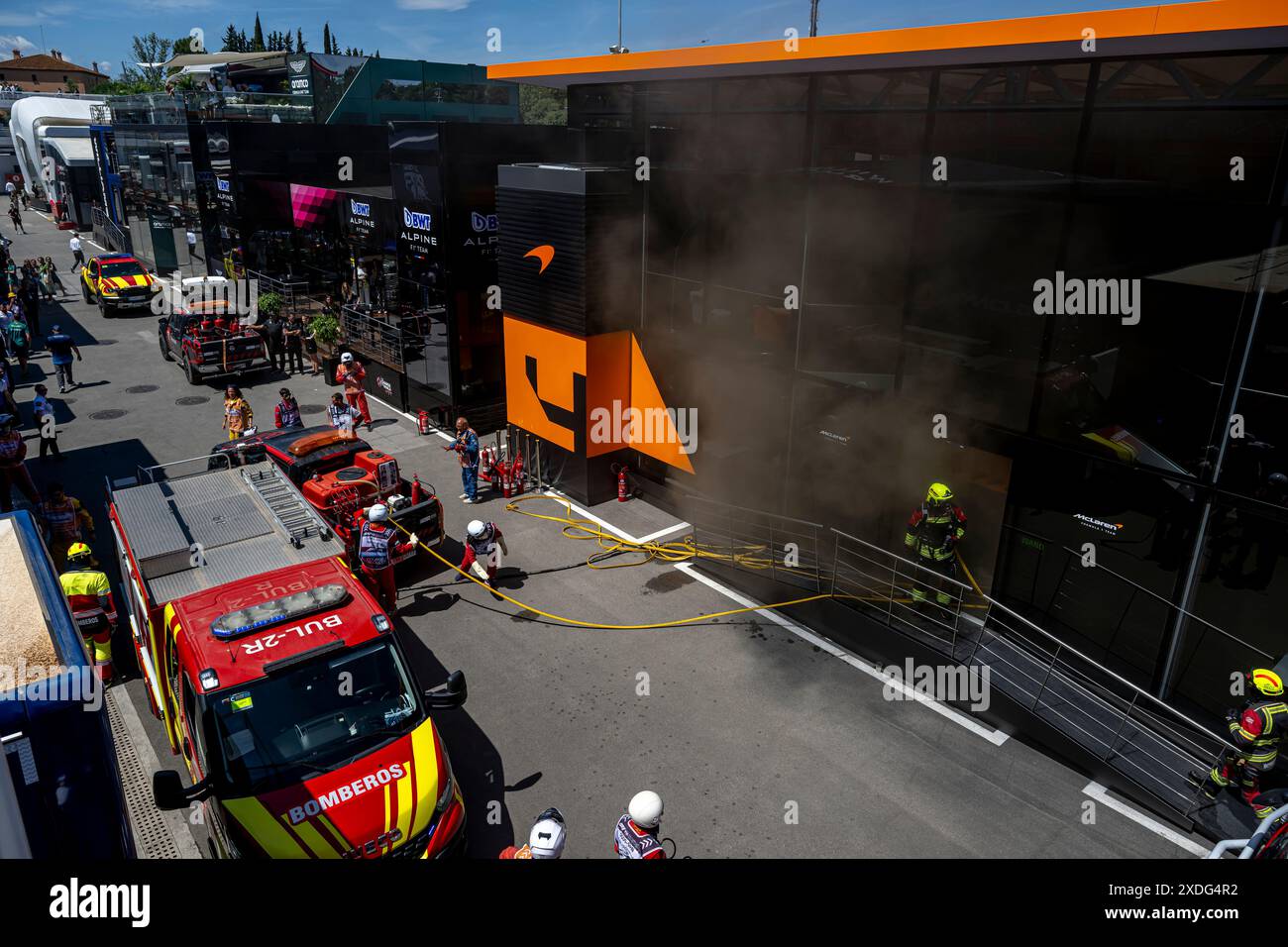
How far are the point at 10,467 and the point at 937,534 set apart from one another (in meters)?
14.1

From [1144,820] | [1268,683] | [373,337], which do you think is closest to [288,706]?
[1144,820]

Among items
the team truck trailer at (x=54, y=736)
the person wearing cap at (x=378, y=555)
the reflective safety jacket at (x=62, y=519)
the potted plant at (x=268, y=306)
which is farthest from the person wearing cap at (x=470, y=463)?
the potted plant at (x=268, y=306)

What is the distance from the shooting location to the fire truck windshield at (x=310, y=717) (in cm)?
666

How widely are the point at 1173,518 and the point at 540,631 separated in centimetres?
777

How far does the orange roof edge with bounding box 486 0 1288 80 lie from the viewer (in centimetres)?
738

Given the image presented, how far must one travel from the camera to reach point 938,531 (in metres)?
10.4

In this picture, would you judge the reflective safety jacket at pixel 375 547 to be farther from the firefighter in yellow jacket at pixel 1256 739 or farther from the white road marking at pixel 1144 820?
the firefighter in yellow jacket at pixel 1256 739

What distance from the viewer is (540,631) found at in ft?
36.9

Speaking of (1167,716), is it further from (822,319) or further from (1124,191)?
(822,319)

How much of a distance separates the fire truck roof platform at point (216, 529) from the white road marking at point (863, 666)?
18.8 ft

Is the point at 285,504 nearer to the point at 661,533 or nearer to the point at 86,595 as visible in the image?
the point at 86,595
